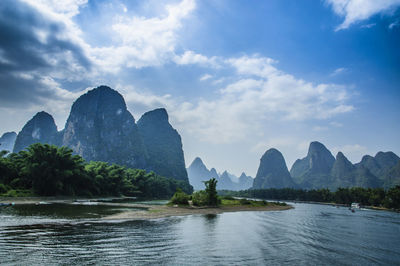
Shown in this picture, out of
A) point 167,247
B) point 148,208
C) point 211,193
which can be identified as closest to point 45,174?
point 148,208

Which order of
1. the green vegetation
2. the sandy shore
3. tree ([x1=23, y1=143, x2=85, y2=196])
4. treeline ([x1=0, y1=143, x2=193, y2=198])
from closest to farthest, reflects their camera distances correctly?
the sandy shore < treeline ([x1=0, y1=143, x2=193, y2=198]) < tree ([x1=23, y1=143, x2=85, y2=196]) < the green vegetation

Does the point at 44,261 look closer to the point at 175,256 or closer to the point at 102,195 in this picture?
the point at 175,256

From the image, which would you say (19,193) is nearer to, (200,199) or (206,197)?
(200,199)

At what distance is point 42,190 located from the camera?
52125mm

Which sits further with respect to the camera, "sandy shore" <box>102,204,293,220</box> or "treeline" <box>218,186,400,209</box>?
"treeline" <box>218,186,400,209</box>

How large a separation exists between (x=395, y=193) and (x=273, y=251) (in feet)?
283

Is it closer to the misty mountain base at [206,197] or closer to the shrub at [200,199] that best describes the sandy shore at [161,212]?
the misty mountain base at [206,197]

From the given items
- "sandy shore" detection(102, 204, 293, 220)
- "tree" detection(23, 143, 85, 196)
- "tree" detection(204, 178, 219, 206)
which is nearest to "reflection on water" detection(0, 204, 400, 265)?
"sandy shore" detection(102, 204, 293, 220)

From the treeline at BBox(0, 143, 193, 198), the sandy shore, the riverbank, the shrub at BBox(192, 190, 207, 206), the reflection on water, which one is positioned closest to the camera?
the reflection on water

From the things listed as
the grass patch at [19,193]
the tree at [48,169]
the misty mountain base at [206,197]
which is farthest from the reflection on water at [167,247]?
the tree at [48,169]

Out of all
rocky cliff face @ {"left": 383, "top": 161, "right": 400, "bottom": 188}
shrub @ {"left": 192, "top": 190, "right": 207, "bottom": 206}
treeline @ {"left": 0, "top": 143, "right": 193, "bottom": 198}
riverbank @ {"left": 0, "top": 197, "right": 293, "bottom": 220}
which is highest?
rocky cliff face @ {"left": 383, "top": 161, "right": 400, "bottom": 188}

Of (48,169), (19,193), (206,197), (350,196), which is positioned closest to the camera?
(19,193)

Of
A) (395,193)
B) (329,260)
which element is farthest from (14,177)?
(395,193)

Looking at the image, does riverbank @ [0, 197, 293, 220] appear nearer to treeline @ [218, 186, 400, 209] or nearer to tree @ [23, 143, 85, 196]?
tree @ [23, 143, 85, 196]
